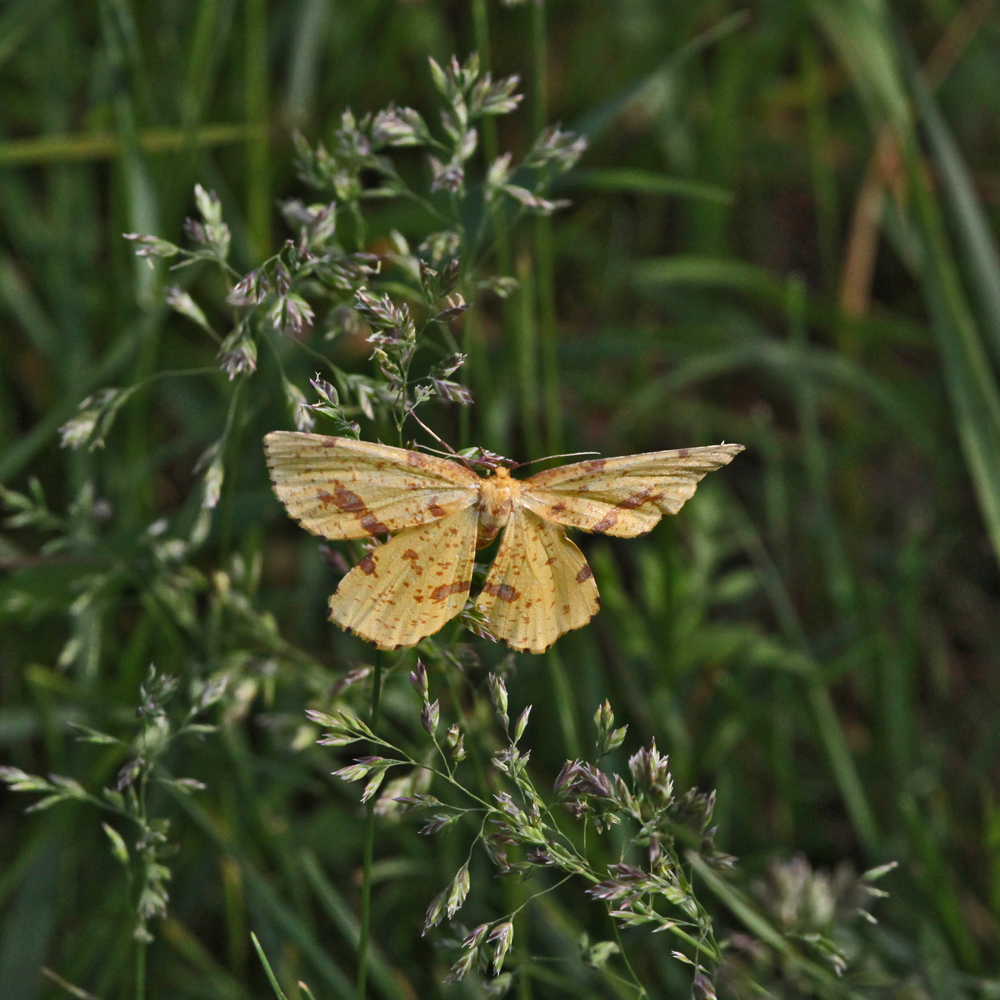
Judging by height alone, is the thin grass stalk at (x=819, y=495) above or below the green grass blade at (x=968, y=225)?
below

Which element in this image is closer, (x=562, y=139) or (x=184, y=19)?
(x=562, y=139)

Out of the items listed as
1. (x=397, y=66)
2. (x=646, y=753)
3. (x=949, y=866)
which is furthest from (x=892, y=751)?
(x=397, y=66)

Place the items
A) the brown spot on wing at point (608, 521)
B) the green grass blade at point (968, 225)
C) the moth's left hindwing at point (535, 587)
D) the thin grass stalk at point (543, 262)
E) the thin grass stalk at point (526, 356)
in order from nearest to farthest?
the moth's left hindwing at point (535, 587)
the brown spot on wing at point (608, 521)
the thin grass stalk at point (543, 262)
the thin grass stalk at point (526, 356)
the green grass blade at point (968, 225)

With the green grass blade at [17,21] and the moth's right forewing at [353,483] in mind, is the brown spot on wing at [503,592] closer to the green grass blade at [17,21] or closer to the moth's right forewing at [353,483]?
the moth's right forewing at [353,483]

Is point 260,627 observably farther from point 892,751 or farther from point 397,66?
point 397,66

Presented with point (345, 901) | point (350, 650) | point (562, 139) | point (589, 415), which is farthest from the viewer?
point (589, 415)

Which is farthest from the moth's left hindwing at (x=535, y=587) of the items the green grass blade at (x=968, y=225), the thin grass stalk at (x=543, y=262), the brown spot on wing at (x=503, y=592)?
the green grass blade at (x=968, y=225)

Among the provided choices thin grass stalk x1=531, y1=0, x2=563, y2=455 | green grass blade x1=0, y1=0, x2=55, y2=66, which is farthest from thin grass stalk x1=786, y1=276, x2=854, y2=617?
green grass blade x1=0, y1=0, x2=55, y2=66
